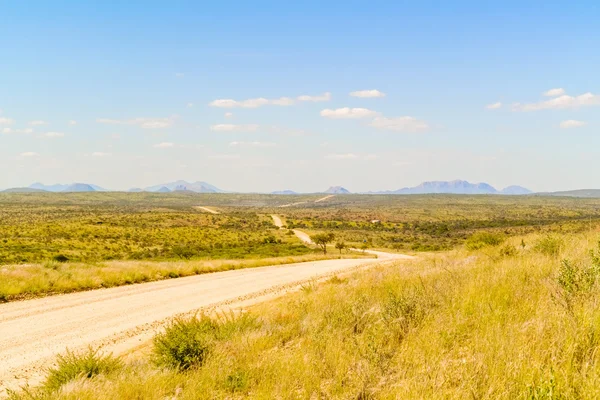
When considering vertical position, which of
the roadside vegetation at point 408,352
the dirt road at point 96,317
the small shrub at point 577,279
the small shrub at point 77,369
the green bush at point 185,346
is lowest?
the dirt road at point 96,317

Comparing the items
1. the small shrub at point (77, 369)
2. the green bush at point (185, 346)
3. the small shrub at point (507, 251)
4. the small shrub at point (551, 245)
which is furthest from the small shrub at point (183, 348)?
the small shrub at point (507, 251)

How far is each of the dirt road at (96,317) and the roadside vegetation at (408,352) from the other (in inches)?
140

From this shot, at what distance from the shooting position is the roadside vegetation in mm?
4086

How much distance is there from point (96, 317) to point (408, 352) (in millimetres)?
11430

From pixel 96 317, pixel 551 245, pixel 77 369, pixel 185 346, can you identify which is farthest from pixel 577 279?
pixel 96 317

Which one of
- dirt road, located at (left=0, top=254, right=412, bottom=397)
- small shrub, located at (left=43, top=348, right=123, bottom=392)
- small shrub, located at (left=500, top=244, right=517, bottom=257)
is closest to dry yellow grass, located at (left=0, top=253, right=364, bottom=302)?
dirt road, located at (left=0, top=254, right=412, bottom=397)

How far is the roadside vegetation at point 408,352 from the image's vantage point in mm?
4086

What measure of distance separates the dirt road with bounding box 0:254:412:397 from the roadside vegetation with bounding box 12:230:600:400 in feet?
11.7

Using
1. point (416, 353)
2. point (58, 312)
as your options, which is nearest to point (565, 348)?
point (416, 353)

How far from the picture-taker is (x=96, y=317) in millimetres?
13016

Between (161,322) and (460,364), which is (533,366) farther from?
(161,322)

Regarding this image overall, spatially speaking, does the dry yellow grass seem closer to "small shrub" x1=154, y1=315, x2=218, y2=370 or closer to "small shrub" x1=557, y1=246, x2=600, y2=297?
"small shrub" x1=154, y1=315, x2=218, y2=370

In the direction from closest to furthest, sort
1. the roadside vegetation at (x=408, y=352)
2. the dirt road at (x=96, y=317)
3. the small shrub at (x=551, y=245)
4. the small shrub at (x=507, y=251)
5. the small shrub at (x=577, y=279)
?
1. the roadside vegetation at (x=408, y=352)
2. the small shrub at (x=577, y=279)
3. the dirt road at (x=96, y=317)
4. the small shrub at (x=551, y=245)
5. the small shrub at (x=507, y=251)

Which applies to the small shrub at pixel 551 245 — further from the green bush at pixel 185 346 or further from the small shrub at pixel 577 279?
the green bush at pixel 185 346
